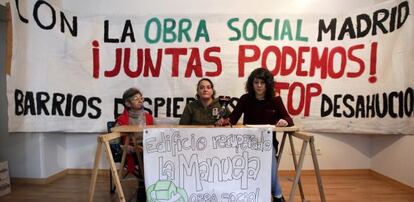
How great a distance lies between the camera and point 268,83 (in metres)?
2.03

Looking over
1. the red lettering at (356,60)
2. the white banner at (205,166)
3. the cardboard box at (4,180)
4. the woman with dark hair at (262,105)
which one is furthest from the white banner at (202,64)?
the white banner at (205,166)

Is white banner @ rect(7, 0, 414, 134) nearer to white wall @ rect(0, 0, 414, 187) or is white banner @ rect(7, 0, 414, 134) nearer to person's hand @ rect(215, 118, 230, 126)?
white wall @ rect(0, 0, 414, 187)

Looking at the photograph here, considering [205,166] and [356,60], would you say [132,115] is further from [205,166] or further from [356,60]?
[356,60]

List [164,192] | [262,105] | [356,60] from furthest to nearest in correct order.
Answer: [356,60]
[262,105]
[164,192]

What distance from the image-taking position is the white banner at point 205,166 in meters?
1.79

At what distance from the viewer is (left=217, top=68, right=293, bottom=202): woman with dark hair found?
202 centimetres

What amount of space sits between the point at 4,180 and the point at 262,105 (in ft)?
7.36

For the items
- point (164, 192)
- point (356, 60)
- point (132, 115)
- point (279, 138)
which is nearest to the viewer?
point (164, 192)

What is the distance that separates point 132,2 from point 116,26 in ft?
1.05

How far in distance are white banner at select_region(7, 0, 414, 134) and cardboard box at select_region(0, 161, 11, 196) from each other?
0.35m

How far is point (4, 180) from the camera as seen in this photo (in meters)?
2.38

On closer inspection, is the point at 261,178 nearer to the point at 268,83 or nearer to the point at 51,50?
the point at 268,83

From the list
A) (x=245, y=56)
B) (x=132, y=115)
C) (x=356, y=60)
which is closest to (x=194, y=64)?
(x=245, y=56)

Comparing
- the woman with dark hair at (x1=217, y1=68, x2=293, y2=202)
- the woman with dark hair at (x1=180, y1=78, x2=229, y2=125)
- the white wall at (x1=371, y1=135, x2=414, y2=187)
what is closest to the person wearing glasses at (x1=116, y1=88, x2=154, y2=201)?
the woman with dark hair at (x1=180, y1=78, x2=229, y2=125)
